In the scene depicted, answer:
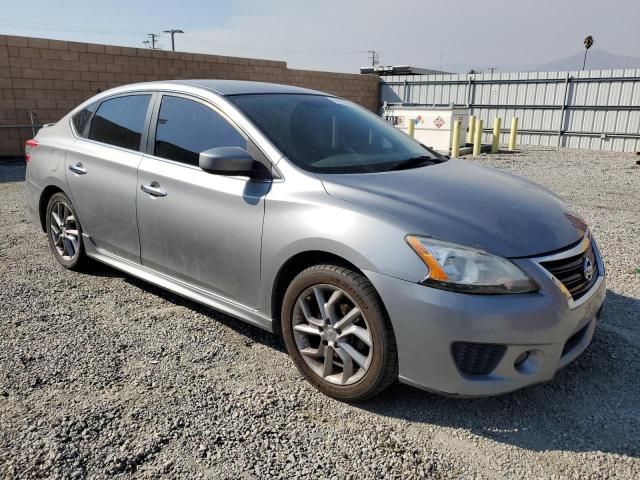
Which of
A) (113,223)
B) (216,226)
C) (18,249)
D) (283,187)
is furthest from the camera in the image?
(18,249)

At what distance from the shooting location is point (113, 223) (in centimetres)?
392

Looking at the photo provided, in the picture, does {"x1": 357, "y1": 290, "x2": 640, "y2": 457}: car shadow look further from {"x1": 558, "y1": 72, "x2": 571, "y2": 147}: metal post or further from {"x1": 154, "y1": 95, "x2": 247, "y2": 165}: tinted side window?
{"x1": 558, "y1": 72, "x2": 571, "y2": 147}: metal post

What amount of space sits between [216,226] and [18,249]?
338 cm

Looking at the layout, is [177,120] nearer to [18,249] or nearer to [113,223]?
[113,223]

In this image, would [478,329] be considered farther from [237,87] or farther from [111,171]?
[111,171]

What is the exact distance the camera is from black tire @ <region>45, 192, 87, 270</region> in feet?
14.4

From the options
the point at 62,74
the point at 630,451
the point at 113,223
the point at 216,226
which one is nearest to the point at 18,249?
the point at 113,223

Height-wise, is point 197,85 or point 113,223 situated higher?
point 197,85

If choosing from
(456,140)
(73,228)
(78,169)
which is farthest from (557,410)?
(456,140)

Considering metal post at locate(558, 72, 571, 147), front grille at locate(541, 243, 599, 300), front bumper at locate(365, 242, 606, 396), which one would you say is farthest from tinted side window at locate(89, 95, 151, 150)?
metal post at locate(558, 72, 571, 147)

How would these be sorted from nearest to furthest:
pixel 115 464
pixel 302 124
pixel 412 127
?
pixel 115 464
pixel 302 124
pixel 412 127

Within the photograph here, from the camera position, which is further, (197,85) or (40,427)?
(197,85)

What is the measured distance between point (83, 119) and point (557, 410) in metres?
4.16

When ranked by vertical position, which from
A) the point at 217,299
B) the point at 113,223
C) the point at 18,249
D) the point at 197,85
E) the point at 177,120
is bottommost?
the point at 18,249
